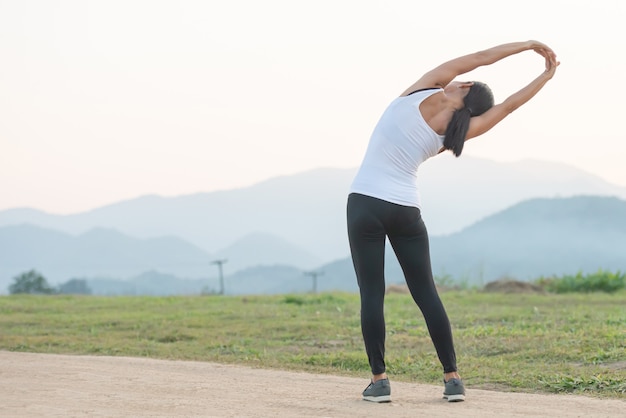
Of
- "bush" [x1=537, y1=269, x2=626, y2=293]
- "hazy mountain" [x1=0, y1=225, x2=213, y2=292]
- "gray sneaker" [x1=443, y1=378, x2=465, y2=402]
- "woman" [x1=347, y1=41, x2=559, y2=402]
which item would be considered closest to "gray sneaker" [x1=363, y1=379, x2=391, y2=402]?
"woman" [x1=347, y1=41, x2=559, y2=402]

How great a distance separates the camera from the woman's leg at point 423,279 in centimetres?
622

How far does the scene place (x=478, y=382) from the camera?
24.4 feet

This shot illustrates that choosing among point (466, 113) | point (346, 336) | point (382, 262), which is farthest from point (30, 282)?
point (466, 113)

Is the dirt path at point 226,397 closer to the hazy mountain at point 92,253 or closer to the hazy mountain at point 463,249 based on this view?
the hazy mountain at point 463,249

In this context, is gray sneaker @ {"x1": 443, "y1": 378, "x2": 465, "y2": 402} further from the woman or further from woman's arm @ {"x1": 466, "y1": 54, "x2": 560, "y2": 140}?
woman's arm @ {"x1": 466, "y1": 54, "x2": 560, "y2": 140}

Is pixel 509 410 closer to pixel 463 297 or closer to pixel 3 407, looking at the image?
pixel 3 407

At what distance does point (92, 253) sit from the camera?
14775cm

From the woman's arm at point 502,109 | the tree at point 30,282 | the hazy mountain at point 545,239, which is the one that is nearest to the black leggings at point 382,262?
the woman's arm at point 502,109

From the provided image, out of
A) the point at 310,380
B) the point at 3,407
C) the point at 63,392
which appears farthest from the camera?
the point at 310,380

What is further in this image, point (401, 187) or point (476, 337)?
point (476, 337)

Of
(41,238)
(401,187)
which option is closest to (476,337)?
(401,187)

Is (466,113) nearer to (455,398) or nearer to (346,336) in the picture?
(455,398)

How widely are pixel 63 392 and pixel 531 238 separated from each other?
115868 mm

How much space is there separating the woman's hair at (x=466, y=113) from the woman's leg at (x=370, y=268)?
0.65 meters
